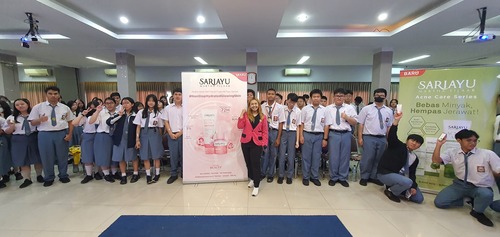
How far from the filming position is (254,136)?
11.0 ft

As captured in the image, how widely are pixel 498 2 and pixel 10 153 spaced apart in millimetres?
8378

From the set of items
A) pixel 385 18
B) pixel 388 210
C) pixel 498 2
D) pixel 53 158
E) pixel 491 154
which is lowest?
pixel 388 210

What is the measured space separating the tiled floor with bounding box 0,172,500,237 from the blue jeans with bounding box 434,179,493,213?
11cm

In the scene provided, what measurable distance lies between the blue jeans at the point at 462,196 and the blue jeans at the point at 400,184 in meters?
0.21

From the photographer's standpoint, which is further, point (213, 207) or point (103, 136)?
point (103, 136)

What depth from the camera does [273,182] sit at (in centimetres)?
385

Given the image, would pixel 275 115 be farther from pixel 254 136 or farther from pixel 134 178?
pixel 134 178

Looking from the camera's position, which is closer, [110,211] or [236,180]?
[110,211]

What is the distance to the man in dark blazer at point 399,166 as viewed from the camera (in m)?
3.15

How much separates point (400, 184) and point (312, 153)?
4.40ft

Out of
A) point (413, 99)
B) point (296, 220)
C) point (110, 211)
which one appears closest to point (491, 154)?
point (413, 99)

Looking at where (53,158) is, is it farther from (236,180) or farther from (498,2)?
(498,2)

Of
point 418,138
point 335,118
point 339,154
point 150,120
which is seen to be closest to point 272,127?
point 335,118

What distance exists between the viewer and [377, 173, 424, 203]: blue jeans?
307cm
